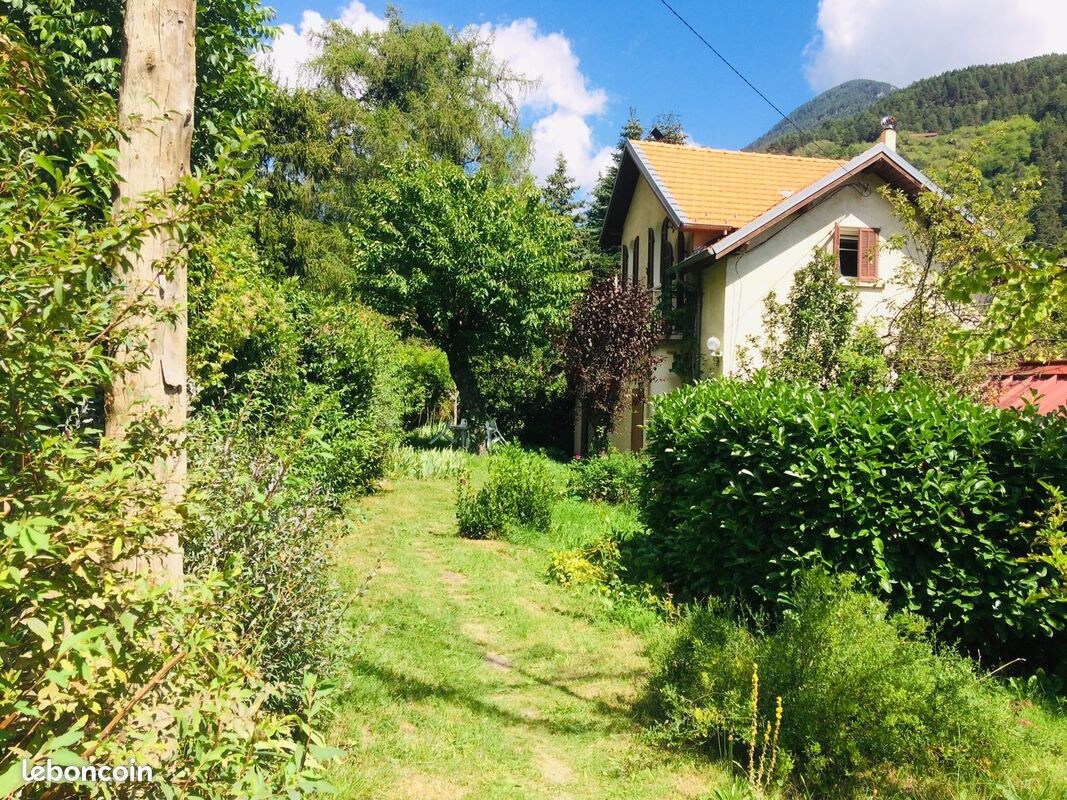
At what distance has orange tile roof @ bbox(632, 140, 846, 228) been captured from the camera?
52.1 feet

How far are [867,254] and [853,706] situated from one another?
1342cm

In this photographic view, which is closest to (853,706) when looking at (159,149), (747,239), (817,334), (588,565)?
(588,565)

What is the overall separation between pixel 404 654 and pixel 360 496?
6.76m

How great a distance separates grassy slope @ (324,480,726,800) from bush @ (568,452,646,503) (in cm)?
466

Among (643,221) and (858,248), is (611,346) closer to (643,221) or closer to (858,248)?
(643,221)

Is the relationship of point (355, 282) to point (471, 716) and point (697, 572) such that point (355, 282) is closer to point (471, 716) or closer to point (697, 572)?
point (697, 572)

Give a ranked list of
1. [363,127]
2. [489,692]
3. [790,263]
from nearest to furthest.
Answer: [489,692]
[790,263]
[363,127]

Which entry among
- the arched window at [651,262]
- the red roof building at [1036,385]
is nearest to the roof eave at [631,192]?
the arched window at [651,262]

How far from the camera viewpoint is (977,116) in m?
69.1

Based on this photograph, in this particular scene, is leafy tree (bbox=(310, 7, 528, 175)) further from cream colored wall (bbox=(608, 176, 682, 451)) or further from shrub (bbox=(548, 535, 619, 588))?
shrub (bbox=(548, 535, 619, 588))

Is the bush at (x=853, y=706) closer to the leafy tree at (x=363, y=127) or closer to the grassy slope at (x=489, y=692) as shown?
the grassy slope at (x=489, y=692)

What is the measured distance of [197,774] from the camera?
6.31 feet

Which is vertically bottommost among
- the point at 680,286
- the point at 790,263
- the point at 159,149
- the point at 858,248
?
the point at 159,149

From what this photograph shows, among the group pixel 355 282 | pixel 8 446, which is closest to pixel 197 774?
pixel 8 446
